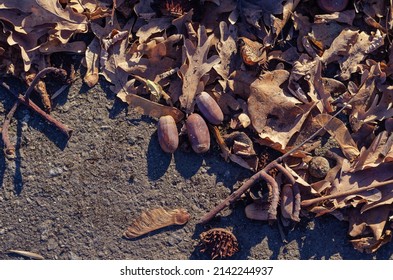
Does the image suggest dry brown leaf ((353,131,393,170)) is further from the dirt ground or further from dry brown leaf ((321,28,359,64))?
dry brown leaf ((321,28,359,64))

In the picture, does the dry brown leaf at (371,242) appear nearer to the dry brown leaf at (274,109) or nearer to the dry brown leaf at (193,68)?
the dry brown leaf at (274,109)

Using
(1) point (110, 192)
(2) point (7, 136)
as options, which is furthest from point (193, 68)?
(2) point (7, 136)

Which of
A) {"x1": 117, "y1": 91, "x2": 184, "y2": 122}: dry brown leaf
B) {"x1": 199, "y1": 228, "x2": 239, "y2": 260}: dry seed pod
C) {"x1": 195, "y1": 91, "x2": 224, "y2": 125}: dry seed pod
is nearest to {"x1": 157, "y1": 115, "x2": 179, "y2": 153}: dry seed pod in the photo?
Answer: {"x1": 117, "y1": 91, "x2": 184, "y2": 122}: dry brown leaf

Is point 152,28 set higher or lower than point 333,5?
lower

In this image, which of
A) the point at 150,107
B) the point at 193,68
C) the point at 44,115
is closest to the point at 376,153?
the point at 193,68

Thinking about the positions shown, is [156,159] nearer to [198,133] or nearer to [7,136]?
[198,133]

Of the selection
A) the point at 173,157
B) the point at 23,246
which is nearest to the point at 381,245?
the point at 173,157

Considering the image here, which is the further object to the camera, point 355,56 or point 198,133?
point 355,56

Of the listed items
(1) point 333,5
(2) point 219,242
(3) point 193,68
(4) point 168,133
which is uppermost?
(1) point 333,5
